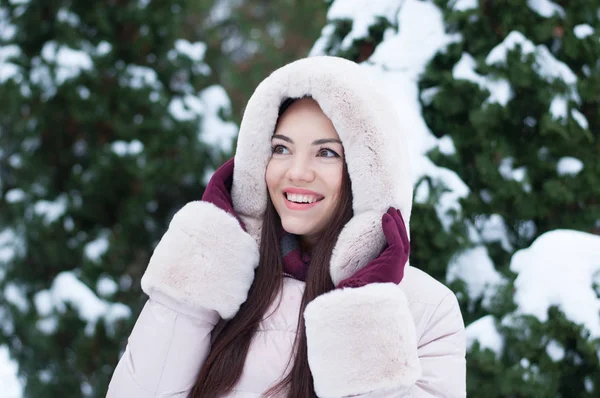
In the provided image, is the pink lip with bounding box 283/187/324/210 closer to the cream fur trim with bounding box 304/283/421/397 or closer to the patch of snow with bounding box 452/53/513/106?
the cream fur trim with bounding box 304/283/421/397

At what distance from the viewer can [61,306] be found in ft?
13.8

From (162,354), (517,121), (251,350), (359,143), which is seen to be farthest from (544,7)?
(162,354)

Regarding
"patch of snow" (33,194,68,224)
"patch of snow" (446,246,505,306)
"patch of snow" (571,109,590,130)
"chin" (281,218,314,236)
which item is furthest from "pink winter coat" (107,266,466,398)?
"patch of snow" (33,194,68,224)

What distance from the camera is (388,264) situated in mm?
1801

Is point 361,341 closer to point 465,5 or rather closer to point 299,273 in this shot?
point 299,273

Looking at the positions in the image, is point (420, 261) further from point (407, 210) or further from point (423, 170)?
point (407, 210)

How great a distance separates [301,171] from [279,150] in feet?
0.56

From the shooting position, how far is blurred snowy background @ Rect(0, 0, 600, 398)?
→ 237 centimetres

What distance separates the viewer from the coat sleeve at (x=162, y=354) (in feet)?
6.15

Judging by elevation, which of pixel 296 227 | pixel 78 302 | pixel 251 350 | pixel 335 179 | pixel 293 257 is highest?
pixel 335 179

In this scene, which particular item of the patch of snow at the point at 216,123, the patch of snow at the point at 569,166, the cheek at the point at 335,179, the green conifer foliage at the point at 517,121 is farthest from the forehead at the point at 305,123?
the patch of snow at the point at 216,123

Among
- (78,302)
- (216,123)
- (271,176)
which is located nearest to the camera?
(271,176)

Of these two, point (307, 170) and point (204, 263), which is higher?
point (307, 170)

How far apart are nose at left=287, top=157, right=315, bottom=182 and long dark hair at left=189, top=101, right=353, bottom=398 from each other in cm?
10
